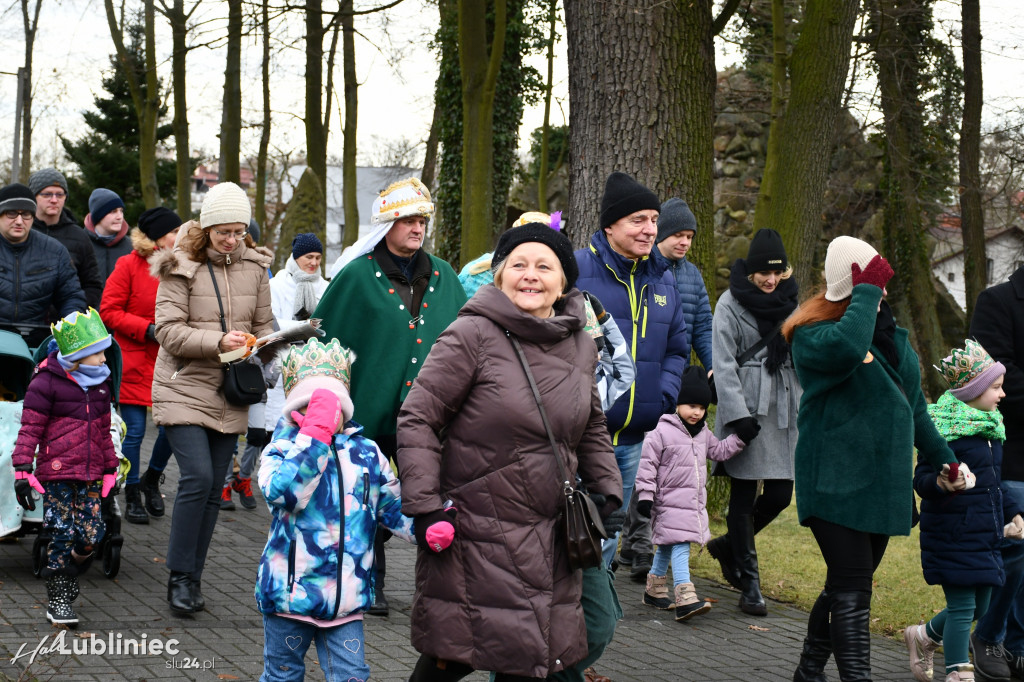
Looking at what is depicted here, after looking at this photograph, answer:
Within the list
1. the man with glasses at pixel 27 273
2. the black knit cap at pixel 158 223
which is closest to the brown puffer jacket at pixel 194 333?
the man with glasses at pixel 27 273

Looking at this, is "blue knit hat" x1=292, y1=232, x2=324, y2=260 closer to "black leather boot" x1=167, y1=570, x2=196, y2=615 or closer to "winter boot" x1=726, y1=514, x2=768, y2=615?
"black leather boot" x1=167, y1=570, x2=196, y2=615

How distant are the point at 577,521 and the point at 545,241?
40.3 inches

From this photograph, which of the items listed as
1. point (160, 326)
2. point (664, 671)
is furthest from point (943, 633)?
point (160, 326)

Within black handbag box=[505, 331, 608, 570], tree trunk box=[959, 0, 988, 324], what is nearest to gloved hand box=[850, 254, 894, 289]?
black handbag box=[505, 331, 608, 570]

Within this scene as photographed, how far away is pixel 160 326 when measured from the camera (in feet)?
20.5

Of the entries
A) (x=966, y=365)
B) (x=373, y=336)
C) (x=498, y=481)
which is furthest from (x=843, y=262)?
(x=373, y=336)

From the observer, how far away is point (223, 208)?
20.5ft

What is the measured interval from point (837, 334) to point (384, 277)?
87.2 inches

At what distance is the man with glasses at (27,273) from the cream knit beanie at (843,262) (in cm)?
466

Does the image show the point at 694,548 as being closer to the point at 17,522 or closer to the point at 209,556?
the point at 209,556

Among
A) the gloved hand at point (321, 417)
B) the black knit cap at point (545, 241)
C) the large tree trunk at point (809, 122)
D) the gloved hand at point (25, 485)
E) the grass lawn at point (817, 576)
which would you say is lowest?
the grass lawn at point (817, 576)

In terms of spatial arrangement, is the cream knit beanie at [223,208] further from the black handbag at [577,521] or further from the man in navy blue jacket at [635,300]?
the black handbag at [577,521]

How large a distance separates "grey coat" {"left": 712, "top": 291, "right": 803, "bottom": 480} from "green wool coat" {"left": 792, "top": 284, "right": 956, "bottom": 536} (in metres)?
1.80

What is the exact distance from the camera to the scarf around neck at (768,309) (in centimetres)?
705
